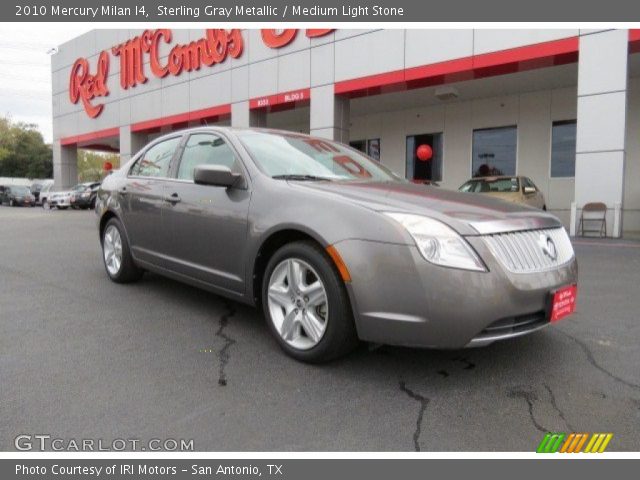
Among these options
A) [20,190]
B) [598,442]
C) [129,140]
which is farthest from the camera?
[20,190]

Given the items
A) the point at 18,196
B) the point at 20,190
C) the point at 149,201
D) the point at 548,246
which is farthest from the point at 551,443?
the point at 20,190

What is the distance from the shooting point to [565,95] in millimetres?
15398

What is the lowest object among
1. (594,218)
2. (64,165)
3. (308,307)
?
(308,307)

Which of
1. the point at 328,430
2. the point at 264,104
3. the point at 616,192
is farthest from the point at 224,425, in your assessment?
the point at 264,104

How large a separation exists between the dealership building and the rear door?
923 cm

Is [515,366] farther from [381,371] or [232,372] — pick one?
[232,372]

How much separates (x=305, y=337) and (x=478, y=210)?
51.1 inches

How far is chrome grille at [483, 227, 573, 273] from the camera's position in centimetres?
264

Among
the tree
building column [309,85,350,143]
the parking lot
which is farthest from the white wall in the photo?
the tree

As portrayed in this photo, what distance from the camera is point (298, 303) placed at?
308cm

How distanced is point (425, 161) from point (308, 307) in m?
16.4

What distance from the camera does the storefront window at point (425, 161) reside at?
60.0 ft

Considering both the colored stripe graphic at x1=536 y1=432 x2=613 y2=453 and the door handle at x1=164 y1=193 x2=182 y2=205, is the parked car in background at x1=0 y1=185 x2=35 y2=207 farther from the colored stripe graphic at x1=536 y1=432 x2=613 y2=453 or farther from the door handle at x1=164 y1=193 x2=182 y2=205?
the colored stripe graphic at x1=536 y1=432 x2=613 y2=453

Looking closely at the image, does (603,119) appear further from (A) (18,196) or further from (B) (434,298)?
(A) (18,196)
